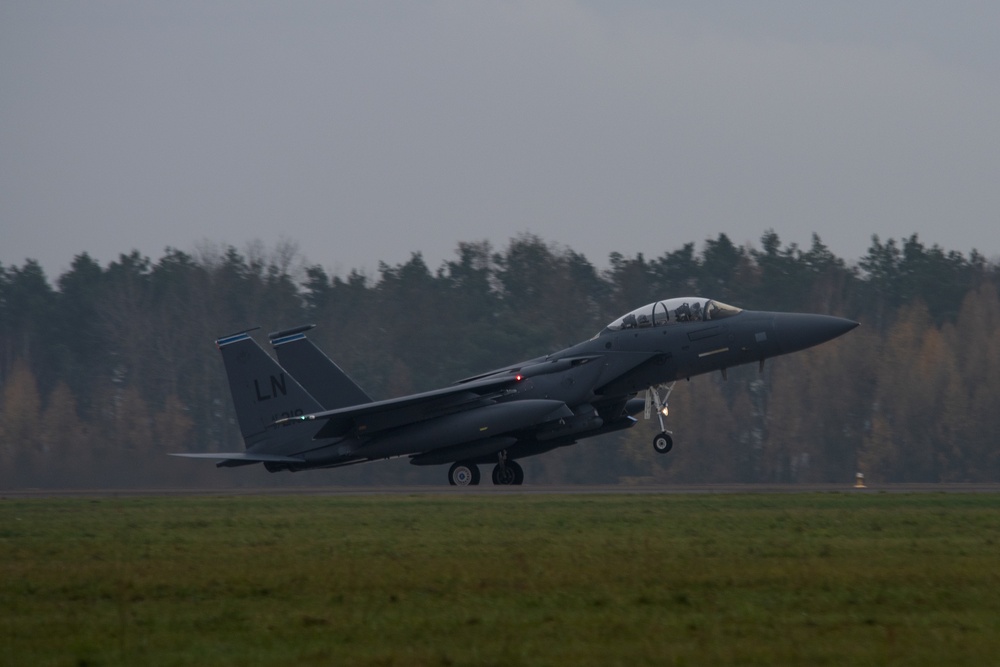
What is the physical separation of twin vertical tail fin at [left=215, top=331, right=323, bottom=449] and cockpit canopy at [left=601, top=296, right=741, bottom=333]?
6.74 m

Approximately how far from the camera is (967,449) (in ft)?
171

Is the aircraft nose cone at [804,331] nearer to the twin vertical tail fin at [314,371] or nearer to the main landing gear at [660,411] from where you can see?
the main landing gear at [660,411]

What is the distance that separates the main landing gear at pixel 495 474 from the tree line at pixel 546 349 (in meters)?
19.4

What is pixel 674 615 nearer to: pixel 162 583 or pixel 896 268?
pixel 162 583

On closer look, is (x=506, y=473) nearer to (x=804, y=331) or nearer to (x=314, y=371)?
(x=314, y=371)

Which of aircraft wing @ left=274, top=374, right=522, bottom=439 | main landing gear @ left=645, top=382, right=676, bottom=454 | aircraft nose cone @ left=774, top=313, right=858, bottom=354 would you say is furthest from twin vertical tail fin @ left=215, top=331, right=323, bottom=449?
aircraft nose cone @ left=774, top=313, right=858, bottom=354

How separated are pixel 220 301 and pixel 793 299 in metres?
31.0

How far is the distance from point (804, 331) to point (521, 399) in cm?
568

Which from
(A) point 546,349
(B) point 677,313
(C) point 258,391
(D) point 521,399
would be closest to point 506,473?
(D) point 521,399

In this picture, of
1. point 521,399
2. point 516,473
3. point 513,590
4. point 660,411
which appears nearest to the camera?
point 513,590

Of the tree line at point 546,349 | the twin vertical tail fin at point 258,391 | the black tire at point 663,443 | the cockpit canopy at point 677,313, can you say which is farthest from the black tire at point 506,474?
the tree line at point 546,349

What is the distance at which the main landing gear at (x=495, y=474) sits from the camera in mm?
25641

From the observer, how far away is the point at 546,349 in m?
59.9

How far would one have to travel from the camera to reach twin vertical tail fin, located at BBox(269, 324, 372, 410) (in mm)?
26781
